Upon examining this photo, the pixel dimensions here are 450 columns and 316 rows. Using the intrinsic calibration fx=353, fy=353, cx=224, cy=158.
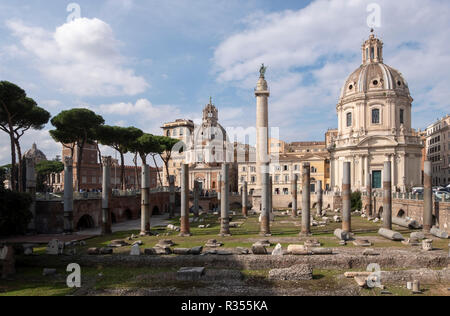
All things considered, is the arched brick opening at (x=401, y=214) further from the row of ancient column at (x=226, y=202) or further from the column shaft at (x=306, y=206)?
the column shaft at (x=306, y=206)

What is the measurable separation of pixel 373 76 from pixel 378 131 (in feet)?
23.6

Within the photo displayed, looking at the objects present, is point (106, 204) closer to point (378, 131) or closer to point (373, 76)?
point (378, 131)

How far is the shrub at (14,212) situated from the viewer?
19625 millimetres

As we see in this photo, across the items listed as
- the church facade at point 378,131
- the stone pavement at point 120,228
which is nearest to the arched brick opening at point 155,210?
the stone pavement at point 120,228

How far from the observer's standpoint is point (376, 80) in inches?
1769

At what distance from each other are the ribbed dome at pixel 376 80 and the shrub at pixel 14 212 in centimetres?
3959

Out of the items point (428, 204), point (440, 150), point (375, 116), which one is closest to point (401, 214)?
point (428, 204)

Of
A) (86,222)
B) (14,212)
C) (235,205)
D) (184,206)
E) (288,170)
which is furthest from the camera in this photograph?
(288,170)

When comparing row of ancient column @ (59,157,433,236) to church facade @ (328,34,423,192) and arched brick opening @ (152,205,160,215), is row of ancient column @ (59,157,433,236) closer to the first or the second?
arched brick opening @ (152,205,160,215)

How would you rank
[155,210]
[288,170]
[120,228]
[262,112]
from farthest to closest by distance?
1. [288,170]
2. [262,112]
3. [155,210]
4. [120,228]

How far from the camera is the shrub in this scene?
64.4ft
